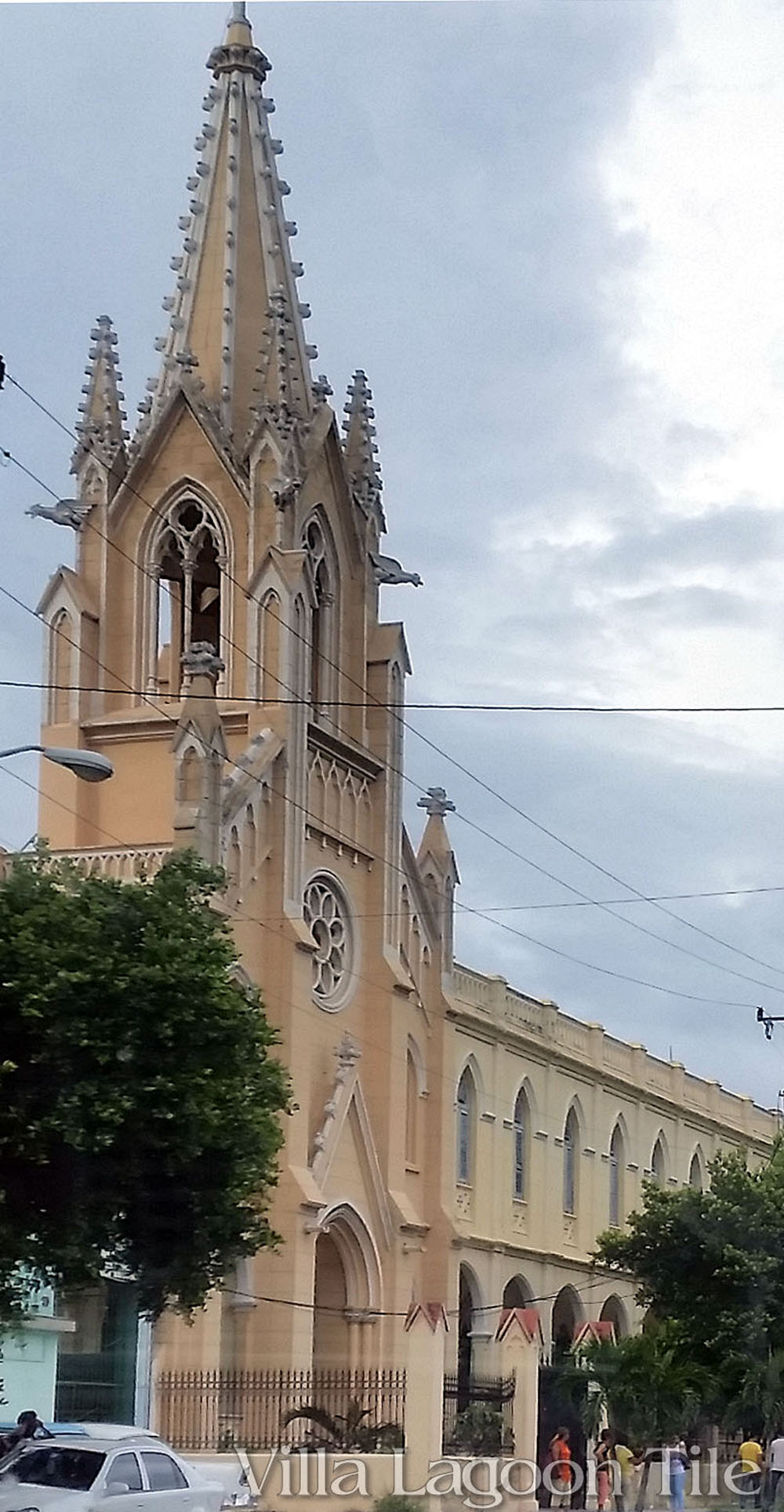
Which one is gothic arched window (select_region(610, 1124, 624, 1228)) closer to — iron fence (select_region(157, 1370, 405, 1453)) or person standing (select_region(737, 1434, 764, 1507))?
person standing (select_region(737, 1434, 764, 1507))

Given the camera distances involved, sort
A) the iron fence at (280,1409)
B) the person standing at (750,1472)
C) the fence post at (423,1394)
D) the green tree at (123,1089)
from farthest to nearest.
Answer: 1. the person standing at (750,1472)
2. the iron fence at (280,1409)
3. the fence post at (423,1394)
4. the green tree at (123,1089)

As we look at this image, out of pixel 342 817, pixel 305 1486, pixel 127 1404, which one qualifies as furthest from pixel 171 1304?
pixel 342 817

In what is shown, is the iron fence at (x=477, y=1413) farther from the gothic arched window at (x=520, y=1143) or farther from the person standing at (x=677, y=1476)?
the gothic arched window at (x=520, y=1143)

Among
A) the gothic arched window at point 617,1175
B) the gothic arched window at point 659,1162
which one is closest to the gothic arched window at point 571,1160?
the gothic arched window at point 617,1175

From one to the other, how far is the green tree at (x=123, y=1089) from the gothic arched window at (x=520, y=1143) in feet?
85.0

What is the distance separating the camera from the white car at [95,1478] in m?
22.7

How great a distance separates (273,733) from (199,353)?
826 centimetres

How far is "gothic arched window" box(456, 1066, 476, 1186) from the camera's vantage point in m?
49.8

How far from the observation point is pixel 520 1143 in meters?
52.9

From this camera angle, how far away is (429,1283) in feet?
149

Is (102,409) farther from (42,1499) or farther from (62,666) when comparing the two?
(42,1499)

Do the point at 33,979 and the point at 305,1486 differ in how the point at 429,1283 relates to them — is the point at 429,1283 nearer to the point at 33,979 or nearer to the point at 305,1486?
the point at 305,1486

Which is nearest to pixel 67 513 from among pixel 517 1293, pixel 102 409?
pixel 102 409

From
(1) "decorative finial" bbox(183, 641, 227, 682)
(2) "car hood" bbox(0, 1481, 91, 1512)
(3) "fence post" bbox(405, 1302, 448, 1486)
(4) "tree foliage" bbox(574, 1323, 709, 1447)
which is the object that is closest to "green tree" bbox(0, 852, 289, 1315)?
(2) "car hood" bbox(0, 1481, 91, 1512)
